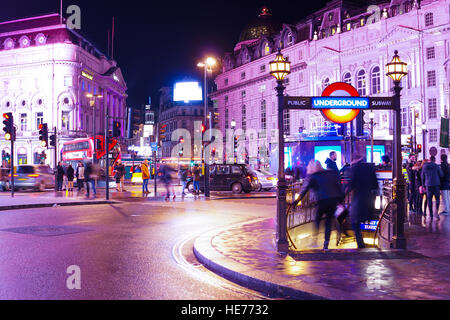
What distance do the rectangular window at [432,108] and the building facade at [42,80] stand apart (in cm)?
4754

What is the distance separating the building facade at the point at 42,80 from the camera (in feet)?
246

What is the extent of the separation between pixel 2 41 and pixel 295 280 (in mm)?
83713

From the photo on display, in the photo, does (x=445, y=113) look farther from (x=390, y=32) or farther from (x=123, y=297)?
(x=123, y=297)

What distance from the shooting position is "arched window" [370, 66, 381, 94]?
201 ft

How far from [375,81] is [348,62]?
16.5 feet

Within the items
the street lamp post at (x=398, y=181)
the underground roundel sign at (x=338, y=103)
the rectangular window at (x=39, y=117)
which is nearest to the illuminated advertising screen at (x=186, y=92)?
the rectangular window at (x=39, y=117)

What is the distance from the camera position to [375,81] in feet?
204

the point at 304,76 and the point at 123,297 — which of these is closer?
the point at 123,297

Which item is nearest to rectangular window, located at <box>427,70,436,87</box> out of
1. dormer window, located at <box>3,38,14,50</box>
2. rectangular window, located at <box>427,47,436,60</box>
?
rectangular window, located at <box>427,47,436,60</box>

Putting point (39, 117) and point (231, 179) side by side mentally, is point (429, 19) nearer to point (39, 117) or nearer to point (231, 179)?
point (231, 179)

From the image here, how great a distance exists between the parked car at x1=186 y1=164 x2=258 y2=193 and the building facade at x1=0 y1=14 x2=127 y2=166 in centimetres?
5140

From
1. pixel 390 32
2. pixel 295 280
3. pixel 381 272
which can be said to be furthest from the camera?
pixel 390 32
